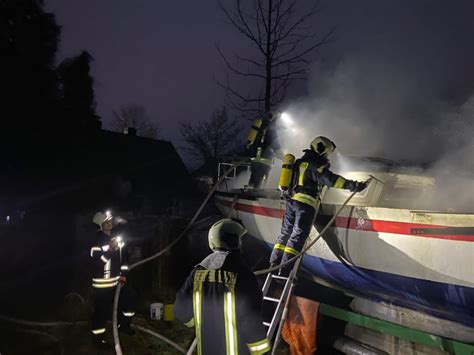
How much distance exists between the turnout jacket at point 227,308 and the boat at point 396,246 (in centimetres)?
219

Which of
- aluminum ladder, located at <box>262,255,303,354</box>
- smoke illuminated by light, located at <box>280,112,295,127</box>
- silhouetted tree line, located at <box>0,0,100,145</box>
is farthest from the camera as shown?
silhouetted tree line, located at <box>0,0,100,145</box>

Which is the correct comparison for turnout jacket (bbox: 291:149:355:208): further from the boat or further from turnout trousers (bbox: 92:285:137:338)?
turnout trousers (bbox: 92:285:137:338)

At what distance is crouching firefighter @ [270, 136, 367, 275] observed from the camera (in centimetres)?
426

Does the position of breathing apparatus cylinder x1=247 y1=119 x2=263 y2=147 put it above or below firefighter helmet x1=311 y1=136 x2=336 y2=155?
above

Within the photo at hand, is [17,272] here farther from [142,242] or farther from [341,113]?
[341,113]

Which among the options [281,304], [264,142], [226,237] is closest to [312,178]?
[281,304]

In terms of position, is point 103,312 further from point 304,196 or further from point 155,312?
point 304,196

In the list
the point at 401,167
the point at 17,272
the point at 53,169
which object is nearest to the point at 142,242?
the point at 17,272

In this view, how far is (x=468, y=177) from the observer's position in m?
4.93

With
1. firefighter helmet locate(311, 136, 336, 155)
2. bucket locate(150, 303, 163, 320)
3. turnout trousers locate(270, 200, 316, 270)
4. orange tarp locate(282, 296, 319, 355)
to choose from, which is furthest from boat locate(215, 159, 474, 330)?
bucket locate(150, 303, 163, 320)

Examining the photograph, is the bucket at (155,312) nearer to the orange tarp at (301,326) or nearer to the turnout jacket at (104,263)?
the turnout jacket at (104,263)

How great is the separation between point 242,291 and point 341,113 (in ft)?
26.3

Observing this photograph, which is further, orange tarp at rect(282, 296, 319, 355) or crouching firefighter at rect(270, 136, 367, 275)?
crouching firefighter at rect(270, 136, 367, 275)

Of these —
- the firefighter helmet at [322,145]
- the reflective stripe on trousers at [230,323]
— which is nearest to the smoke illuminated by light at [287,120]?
the firefighter helmet at [322,145]
